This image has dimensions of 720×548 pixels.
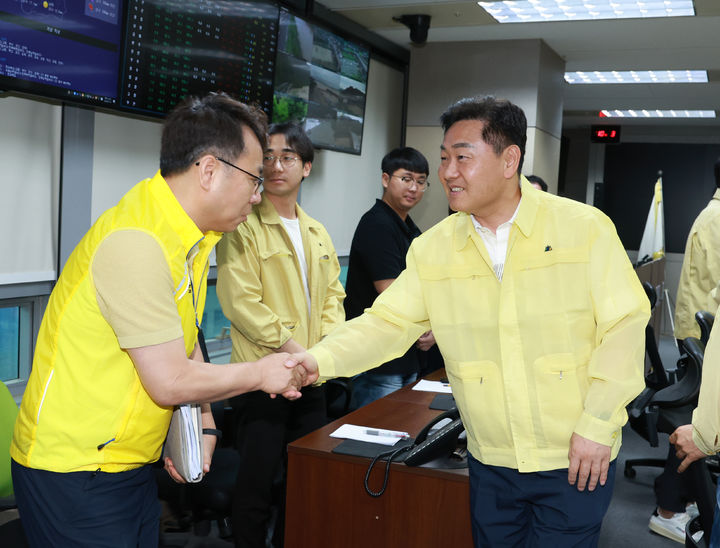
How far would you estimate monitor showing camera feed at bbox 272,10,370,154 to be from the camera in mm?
4348

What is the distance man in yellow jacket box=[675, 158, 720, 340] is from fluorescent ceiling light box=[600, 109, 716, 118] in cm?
547

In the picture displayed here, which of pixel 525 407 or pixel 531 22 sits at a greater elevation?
pixel 531 22

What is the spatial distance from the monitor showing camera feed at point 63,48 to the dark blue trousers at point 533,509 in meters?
2.14

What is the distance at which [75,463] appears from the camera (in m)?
1.49

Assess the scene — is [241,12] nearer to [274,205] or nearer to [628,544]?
[274,205]

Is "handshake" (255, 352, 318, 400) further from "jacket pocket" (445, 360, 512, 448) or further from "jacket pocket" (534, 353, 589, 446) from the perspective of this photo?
"jacket pocket" (534, 353, 589, 446)

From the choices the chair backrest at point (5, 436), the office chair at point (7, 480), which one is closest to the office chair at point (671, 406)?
the office chair at point (7, 480)

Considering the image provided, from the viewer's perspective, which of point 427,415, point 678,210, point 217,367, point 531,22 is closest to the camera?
point 217,367

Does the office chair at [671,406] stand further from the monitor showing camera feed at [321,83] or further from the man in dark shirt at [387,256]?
the monitor showing camera feed at [321,83]

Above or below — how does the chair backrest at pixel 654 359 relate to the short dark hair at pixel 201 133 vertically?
below

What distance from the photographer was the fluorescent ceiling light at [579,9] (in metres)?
4.72

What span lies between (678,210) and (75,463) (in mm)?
11868

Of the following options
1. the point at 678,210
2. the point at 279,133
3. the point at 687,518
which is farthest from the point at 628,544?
the point at 678,210

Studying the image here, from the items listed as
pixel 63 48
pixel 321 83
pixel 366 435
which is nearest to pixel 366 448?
pixel 366 435
